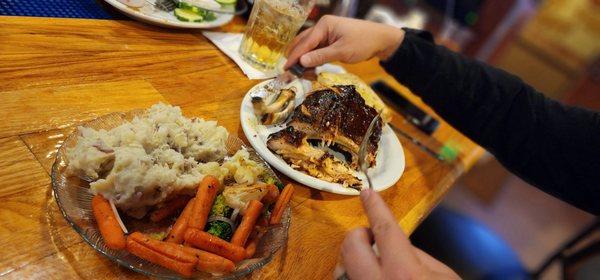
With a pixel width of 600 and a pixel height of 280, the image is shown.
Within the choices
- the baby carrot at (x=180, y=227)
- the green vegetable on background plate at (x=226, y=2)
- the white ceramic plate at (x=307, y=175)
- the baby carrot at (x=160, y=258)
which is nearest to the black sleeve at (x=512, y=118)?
the white ceramic plate at (x=307, y=175)

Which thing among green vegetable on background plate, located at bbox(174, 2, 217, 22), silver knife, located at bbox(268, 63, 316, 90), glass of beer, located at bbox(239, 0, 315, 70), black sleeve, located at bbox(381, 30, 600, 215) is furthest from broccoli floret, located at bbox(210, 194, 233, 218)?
black sleeve, located at bbox(381, 30, 600, 215)

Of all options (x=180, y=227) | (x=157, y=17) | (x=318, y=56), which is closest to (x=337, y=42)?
(x=318, y=56)

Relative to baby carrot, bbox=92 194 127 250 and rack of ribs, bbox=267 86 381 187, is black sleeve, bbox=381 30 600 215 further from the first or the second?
baby carrot, bbox=92 194 127 250

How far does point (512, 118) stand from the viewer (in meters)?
1.73

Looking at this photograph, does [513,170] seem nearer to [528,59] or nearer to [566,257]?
[566,257]

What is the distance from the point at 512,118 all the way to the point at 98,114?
166 centimetres

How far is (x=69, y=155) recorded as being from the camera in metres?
0.86

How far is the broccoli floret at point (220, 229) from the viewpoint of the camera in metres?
0.86

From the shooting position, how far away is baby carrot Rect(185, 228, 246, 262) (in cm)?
82

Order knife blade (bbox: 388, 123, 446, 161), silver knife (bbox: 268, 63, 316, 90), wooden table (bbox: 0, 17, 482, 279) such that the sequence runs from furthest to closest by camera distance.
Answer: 1. knife blade (bbox: 388, 123, 446, 161)
2. silver knife (bbox: 268, 63, 316, 90)
3. wooden table (bbox: 0, 17, 482, 279)

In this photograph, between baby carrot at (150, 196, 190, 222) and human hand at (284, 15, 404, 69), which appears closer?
baby carrot at (150, 196, 190, 222)

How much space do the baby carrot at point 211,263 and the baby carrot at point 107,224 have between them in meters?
0.13

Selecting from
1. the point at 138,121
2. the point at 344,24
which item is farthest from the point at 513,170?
the point at 138,121

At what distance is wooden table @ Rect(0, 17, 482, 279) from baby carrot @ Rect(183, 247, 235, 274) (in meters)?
0.14
